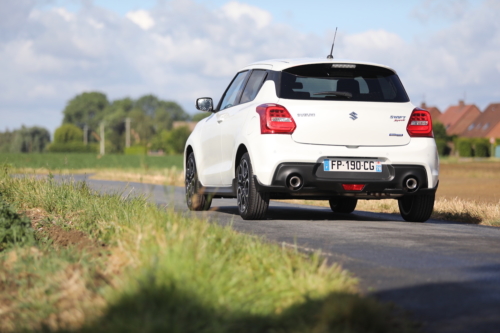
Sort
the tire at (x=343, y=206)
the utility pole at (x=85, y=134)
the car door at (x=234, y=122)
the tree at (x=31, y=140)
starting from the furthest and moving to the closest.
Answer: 1. the utility pole at (x=85, y=134)
2. the tree at (x=31, y=140)
3. the tire at (x=343, y=206)
4. the car door at (x=234, y=122)

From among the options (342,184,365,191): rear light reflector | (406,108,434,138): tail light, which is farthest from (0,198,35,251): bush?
(406,108,434,138): tail light

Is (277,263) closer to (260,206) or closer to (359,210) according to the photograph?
(260,206)

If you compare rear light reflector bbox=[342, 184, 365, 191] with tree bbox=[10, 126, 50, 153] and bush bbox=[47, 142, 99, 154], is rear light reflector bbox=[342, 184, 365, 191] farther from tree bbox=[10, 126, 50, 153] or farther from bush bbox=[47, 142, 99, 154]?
tree bbox=[10, 126, 50, 153]

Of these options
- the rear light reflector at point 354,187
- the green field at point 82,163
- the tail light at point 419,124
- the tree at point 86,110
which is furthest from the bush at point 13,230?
the tree at point 86,110

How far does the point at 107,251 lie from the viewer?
622 cm

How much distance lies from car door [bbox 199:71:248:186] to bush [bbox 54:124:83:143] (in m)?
→ 142

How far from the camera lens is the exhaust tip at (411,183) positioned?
9.15 m

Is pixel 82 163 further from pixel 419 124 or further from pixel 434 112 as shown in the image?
pixel 434 112

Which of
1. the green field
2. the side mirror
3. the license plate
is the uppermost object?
the side mirror

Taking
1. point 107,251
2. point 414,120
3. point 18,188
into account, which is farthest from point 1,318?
point 18,188

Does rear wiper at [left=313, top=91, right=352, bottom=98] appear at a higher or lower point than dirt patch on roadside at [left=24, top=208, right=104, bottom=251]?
higher

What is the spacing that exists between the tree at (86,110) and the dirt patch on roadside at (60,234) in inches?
6227

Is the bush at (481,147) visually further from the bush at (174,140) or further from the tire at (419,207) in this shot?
the tire at (419,207)

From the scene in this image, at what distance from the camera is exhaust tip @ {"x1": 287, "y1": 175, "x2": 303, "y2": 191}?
8.87 meters
